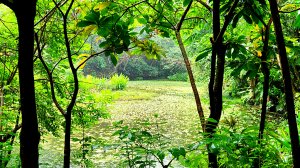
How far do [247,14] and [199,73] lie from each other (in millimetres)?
10090

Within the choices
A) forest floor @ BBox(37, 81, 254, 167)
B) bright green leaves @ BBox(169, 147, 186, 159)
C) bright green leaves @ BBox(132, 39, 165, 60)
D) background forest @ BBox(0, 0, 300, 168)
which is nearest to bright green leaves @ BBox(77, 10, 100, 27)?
background forest @ BBox(0, 0, 300, 168)

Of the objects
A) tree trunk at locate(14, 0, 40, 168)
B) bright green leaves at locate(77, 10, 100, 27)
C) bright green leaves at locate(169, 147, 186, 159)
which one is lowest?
bright green leaves at locate(169, 147, 186, 159)

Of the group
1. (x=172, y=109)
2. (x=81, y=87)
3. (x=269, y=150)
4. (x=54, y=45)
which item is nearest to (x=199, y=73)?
(x=172, y=109)

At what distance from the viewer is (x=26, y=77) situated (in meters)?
0.60

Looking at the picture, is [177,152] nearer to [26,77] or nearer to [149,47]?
[26,77]

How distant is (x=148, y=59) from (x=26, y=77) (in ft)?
2.46

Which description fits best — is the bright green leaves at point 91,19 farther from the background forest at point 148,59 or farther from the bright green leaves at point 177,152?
the bright green leaves at point 177,152

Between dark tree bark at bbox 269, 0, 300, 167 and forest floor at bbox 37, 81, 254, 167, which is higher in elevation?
dark tree bark at bbox 269, 0, 300, 167

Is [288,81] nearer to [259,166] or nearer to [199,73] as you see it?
[259,166]

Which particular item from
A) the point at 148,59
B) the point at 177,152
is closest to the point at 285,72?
the point at 177,152

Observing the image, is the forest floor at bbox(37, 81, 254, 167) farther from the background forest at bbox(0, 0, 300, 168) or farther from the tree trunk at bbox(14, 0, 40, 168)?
the tree trunk at bbox(14, 0, 40, 168)

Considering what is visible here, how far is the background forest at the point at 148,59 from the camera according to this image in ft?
2.06

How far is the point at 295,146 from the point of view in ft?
2.07

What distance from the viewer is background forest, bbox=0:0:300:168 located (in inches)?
24.7
